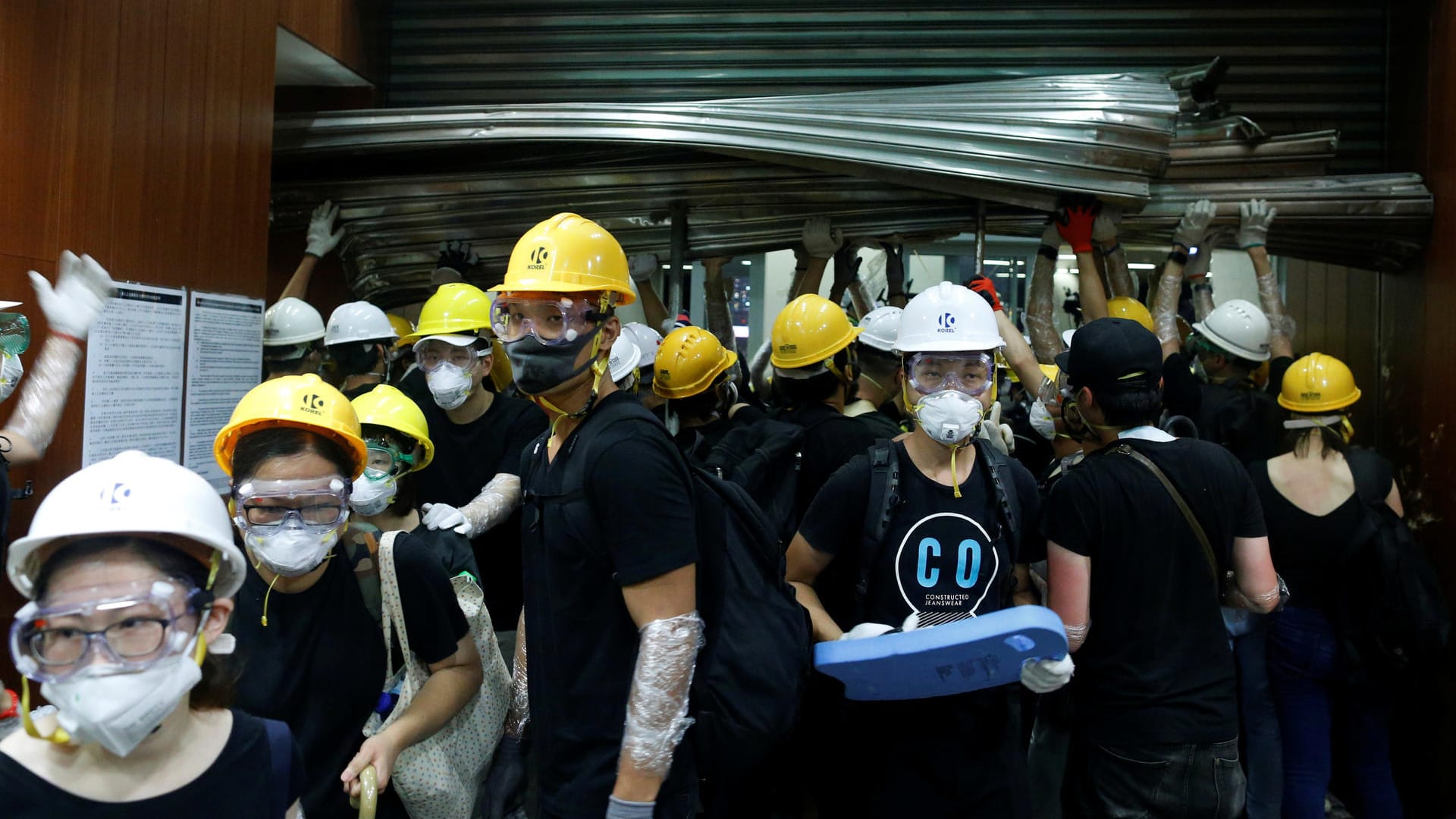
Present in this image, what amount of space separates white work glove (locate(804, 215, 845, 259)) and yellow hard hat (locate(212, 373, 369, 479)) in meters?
2.82

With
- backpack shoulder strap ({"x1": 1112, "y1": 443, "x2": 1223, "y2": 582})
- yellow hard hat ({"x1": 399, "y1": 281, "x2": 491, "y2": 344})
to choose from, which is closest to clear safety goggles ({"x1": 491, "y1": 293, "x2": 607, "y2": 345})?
backpack shoulder strap ({"x1": 1112, "y1": 443, "x2": 1223, "y2": 582})

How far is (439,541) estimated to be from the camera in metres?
2.49

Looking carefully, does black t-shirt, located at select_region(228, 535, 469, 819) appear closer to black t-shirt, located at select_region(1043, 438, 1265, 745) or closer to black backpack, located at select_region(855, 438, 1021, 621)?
black backpack, located at select_region(855, 438, 1021, 621)

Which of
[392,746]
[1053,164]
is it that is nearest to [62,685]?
[392,746]

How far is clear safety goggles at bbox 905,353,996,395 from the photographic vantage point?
2471 mm

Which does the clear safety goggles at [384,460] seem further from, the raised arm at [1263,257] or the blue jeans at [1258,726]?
the raised arm at [1263,257]

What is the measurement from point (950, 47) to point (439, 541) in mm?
3829

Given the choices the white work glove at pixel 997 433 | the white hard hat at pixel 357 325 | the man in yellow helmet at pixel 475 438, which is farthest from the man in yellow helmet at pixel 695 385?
the white hard hat at pixel 357 325

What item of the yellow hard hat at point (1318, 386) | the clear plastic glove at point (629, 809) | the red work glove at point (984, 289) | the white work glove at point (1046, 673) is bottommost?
the clear plastic glove at point (629, 809)

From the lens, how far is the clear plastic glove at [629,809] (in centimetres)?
172

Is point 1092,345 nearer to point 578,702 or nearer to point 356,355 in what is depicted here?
point 578,702

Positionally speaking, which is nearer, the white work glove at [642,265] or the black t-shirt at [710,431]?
the black t-shirt at [710,431]

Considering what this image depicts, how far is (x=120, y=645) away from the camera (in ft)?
4.09

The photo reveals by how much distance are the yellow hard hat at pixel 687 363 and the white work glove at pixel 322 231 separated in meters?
1.83
